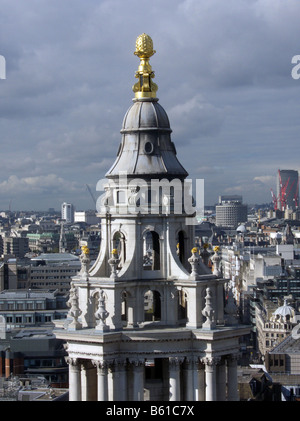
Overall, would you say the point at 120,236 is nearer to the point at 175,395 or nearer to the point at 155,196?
the point at 155,196

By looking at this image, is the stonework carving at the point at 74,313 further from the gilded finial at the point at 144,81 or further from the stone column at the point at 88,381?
the gilded finial at the point at 144,81

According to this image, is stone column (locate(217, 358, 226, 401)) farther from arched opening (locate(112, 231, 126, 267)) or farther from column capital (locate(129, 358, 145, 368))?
arched opening (locate(112, 231, 126, 267))

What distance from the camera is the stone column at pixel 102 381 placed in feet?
71.7

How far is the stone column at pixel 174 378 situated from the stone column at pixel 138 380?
51 cm

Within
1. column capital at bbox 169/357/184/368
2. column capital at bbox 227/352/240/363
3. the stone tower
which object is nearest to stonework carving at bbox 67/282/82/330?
the stone tower

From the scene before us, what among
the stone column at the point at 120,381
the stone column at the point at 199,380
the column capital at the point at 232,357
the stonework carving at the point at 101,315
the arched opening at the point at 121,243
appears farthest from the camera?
the arched opening at the point at 121,243

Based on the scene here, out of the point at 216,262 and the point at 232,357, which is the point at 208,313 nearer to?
the point at 232,357

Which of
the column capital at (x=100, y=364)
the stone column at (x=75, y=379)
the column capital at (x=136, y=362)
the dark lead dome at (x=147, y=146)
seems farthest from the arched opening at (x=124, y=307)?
the dark lead dome at (x=147, y=146)

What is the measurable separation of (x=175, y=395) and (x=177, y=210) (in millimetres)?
3299

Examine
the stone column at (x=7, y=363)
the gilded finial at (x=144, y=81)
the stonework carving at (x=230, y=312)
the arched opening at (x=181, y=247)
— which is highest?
the gilded finial at (x=144, y=81)

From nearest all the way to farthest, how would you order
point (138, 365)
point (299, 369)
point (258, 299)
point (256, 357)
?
point (138, 365), point (299, 369), point (256, 357), point (258, 299)
